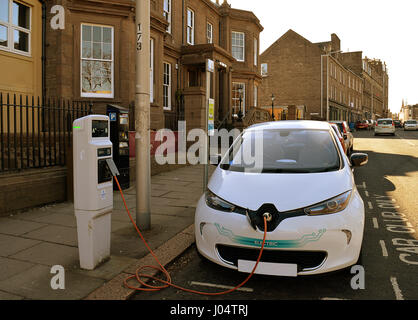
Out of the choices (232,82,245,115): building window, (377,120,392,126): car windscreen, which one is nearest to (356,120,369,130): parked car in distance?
(377,120,392,126): car windscreen

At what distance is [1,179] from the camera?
605 cm

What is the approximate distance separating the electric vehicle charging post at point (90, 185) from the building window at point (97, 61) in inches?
346

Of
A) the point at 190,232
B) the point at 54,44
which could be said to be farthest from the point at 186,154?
the point at 190,232

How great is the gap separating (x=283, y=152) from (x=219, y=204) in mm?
1512

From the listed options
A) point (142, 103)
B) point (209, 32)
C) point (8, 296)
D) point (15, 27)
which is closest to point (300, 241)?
point (8, 296)

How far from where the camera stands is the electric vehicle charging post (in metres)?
3.83

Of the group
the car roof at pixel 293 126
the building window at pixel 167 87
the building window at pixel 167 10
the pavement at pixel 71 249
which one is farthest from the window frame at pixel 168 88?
the car roof at pixel 293 126

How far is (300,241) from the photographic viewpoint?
10.7ft

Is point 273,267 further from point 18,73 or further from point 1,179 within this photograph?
point 18,73

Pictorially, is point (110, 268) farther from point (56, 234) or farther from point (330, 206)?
point (330, 206)

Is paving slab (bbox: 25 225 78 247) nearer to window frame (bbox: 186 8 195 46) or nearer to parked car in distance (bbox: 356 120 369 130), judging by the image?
window frame (bbox: 186 8 195 46)

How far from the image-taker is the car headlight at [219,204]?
140 inches

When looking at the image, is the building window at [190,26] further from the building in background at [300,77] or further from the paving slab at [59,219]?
the building in background at [300,77]

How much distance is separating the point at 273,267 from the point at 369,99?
Result: 87872mm
